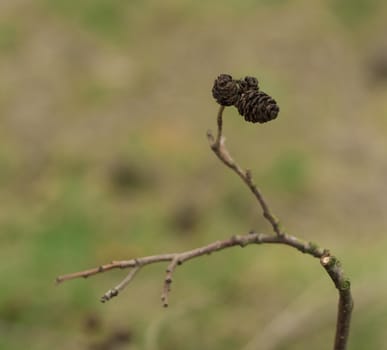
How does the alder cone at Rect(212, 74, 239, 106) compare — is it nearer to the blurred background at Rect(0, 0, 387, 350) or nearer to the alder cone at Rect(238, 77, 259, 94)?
the alder cone at Rect(238, 77, 259, 94)

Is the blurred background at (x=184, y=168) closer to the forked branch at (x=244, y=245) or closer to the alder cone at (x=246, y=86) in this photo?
the forked branch at (x=244, y=245)

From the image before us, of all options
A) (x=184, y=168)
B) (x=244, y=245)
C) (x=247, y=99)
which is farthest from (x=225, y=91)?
(x=184, y=168)

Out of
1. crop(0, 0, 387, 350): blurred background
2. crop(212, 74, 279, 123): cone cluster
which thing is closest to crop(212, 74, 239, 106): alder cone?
crop(212, 74, 279, 123): cone cluster

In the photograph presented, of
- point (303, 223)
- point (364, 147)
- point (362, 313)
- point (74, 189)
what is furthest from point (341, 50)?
point (362, 313)

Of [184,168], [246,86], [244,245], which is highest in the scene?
[184,168]

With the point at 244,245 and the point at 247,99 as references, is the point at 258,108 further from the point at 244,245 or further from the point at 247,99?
the point at 244,245

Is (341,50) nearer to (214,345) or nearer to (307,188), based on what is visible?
(307,188)

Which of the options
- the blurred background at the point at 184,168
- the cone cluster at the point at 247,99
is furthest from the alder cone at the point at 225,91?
the blurred background at the point at 184,168
